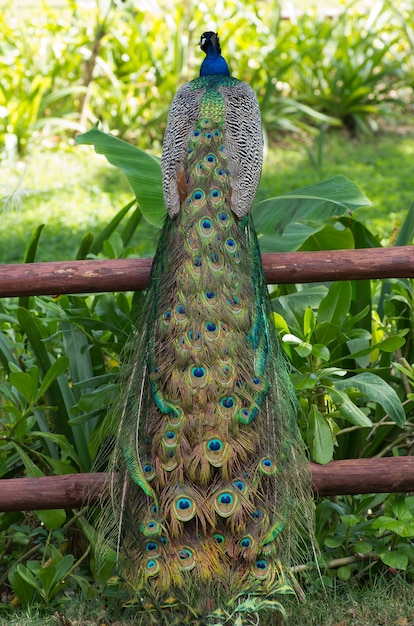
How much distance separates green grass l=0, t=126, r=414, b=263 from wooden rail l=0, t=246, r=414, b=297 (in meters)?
2.86

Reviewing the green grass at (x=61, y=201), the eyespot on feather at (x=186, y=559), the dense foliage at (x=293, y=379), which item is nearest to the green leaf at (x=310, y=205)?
the dense foliage at (x=293, y=379)

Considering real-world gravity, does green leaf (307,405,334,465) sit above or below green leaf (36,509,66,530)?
above

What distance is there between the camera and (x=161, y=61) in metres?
7.21

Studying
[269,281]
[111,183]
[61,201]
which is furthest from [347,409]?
[111,183]

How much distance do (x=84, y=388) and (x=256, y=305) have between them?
801 millimetres

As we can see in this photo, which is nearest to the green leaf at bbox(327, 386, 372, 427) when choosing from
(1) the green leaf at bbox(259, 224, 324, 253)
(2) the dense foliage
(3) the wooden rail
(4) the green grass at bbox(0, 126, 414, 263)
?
(2) the dense foliage

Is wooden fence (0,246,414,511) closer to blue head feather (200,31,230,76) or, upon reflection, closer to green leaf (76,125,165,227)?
green leaf (76,125,165,227)

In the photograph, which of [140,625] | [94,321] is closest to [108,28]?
[94,321]

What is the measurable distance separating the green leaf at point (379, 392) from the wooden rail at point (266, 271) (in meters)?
0.35

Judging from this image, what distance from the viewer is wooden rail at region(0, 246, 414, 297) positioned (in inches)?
94.3

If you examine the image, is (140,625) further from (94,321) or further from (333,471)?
(94,321)

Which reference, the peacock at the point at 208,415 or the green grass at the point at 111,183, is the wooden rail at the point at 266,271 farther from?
the green grass at the point at 111,183

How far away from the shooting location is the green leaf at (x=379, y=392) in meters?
2.49

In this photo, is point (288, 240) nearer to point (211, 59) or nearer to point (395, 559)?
point (211, 59)
